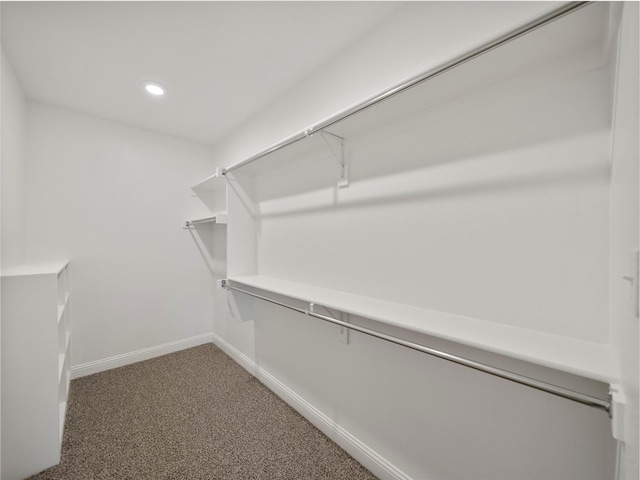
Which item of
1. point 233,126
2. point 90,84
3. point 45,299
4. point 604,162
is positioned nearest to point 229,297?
point 45,299

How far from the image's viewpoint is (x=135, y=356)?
255cm

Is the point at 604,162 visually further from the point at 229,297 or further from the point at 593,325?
the point at 229,297

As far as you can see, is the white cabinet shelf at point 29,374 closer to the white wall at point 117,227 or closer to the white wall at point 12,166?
the white wall at point 12,166

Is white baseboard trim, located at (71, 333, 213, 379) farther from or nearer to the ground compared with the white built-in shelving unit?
nearer to the ground

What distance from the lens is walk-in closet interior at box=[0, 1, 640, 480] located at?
2.52ft

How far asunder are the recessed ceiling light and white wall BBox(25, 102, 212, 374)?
775 millimetres

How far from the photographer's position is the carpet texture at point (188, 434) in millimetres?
1395

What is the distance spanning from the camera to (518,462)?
3.00 feet

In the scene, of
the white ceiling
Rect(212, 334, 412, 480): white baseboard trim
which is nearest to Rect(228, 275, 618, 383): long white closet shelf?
Rect(212, 334, 412, 480): white baseboard trim

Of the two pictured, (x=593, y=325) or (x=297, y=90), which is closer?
(x=593, y=325)

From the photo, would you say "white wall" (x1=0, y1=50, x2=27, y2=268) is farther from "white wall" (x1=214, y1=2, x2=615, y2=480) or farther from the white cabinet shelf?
"white wall" (x1=214, y1=2, x2=615, y2=480)

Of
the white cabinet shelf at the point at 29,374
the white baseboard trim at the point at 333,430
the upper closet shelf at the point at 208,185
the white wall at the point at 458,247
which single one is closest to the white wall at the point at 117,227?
the upper closet shelf at the point at 208,185

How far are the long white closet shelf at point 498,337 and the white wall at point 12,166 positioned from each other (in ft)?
6.09

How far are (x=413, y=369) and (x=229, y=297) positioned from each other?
4.78ft
